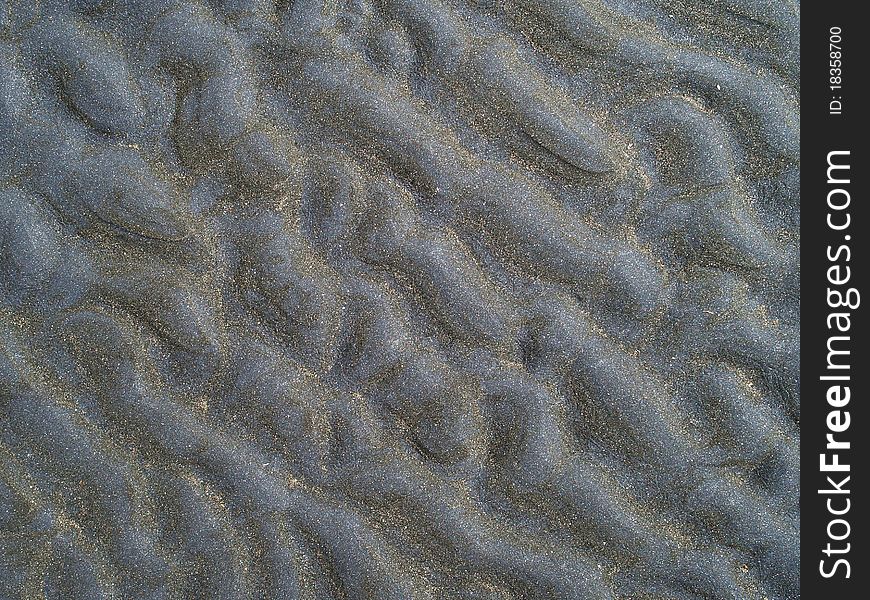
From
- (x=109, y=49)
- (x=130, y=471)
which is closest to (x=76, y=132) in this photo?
(x=109, y=49)

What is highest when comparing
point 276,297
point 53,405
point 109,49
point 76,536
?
point 109,49

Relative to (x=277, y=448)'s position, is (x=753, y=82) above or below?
above

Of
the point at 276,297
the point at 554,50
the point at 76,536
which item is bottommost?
the point at 76,536

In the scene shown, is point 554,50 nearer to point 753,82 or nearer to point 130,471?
point 753,82

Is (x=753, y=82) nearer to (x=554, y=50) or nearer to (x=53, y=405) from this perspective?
(x=554, y=50)

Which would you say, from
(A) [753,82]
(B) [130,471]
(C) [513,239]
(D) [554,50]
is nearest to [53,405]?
(B) [130,471]
